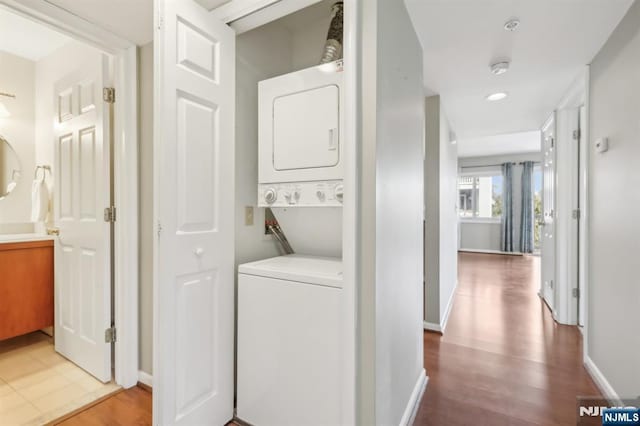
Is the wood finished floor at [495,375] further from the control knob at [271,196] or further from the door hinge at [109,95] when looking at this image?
the door hinge at [109,95]

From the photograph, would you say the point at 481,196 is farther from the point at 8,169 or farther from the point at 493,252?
the point at 8,169

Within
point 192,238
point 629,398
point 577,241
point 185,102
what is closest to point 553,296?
point 577,241

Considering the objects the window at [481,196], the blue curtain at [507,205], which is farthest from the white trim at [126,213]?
the blue curtain at [507,205]

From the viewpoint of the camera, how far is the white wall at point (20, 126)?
8.79 feet

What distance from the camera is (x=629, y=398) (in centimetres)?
167

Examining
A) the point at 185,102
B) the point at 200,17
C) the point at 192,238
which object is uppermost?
the point at 200,17

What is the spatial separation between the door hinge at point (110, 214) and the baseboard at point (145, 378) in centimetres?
103

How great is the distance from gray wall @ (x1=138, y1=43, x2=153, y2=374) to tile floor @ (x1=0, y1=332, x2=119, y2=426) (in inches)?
14.2

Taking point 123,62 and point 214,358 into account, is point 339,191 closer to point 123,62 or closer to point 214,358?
point 214,358

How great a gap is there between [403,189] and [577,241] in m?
2.58

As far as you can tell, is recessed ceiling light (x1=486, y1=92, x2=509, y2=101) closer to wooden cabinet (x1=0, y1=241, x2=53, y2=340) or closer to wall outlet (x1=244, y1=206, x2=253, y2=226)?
wall outlet (x1=244, y1=206, x2=253, y2=226)

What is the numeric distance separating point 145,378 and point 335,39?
2392 mm

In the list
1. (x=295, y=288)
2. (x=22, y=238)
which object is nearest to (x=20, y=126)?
(x=22, y=238)

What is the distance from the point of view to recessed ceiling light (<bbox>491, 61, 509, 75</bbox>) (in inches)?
90.0
